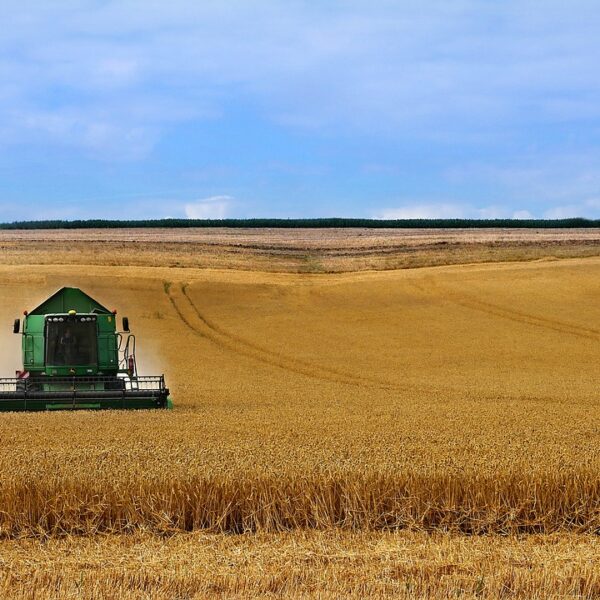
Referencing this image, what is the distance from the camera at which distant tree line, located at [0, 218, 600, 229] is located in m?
95.2

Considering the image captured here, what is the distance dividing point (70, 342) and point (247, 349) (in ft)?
47.2

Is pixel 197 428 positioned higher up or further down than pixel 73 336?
further down

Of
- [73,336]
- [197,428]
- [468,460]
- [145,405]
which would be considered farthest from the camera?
[73,336]

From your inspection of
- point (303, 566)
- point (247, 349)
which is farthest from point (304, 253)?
point (303, 566)

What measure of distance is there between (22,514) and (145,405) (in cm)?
848

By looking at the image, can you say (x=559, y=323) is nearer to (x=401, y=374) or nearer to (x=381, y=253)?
(x=401, y=374)

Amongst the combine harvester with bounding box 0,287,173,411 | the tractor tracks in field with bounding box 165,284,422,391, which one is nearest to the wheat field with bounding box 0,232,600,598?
the combine harvester with bounding box 0,287,173,411

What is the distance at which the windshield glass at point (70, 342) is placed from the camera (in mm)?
19812

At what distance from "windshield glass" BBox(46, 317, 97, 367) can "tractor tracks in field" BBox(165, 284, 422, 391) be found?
351 inches

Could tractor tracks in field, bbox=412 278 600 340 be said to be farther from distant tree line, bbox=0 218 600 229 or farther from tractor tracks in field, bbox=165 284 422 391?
distant tree line, bbox=0 218 600 229

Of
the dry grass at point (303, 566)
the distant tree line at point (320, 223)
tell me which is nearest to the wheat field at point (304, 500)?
the dry grass at point (303, 566)

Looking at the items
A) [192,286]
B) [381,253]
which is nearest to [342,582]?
[192,286]

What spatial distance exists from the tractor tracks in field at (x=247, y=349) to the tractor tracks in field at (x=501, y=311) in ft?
32.8

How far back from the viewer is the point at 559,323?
37.3 meters
